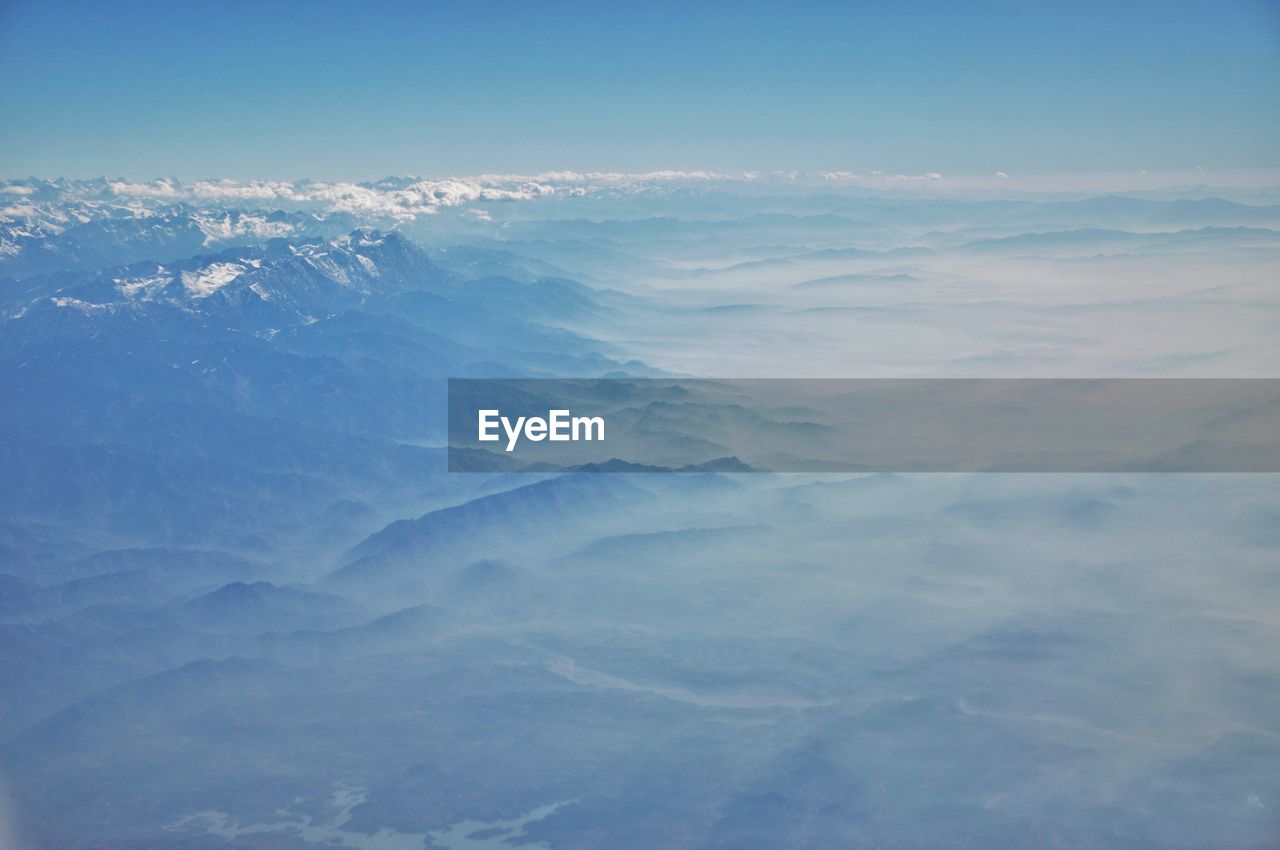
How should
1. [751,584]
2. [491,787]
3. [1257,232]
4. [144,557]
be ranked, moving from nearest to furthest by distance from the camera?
[491,787] → [751,584] → [144,557] → [1257,232]

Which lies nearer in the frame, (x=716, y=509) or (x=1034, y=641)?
(x=1034, y=641)

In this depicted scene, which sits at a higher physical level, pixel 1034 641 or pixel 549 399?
pixel 549 399

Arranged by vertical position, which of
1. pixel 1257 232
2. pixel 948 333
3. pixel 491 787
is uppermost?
pixel 1257 232

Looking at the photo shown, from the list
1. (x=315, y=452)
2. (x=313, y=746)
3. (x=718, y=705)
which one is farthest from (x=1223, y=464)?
(x=315, y=452)

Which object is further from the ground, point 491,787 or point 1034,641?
point 1034,641

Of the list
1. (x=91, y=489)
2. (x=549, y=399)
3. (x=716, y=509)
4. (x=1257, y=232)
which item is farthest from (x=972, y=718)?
(x=1257, y=232)

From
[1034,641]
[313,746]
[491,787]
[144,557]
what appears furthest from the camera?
[144,557]

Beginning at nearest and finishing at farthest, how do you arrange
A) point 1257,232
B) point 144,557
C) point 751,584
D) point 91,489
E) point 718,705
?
point 718,705 < point 751,584 < point 144,557 < point 91,489 < point 1257,232

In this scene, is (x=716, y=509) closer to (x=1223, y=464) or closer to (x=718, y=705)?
(x=718, y=705)

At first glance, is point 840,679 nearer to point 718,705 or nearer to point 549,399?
point 718,705
